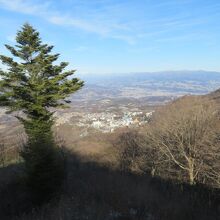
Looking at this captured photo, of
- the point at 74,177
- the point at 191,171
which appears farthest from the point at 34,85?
the point at 191,171

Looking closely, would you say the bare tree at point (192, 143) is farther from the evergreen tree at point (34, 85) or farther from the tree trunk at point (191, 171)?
the evergreen tree at point (34, 85)

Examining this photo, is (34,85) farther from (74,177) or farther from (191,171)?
(191,171)

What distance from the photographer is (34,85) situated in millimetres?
19531

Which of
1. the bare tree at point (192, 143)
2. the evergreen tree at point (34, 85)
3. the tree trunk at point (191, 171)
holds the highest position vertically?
the evergreen tree at point (34, 85)

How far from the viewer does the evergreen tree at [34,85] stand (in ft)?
64.8

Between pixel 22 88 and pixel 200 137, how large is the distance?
15.3 meters

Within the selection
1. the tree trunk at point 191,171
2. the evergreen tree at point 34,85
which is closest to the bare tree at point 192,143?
the tree trunk at point 191,171

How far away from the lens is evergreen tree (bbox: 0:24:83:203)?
19766 mm

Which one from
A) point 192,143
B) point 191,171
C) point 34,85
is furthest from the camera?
point 192,143

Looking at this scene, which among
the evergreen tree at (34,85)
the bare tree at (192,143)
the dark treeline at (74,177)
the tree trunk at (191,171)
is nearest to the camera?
the dark treeline at (74,177)

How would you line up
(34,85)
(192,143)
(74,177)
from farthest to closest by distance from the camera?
(192,143), (74,177), (34,85)

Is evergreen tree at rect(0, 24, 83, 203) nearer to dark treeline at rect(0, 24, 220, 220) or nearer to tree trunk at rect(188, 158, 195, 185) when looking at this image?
dark treeline at rect(0, 24, 220, 220)

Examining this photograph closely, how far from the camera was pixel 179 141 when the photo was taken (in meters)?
28.7

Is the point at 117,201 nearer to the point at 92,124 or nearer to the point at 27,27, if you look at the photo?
the point at 27,27
